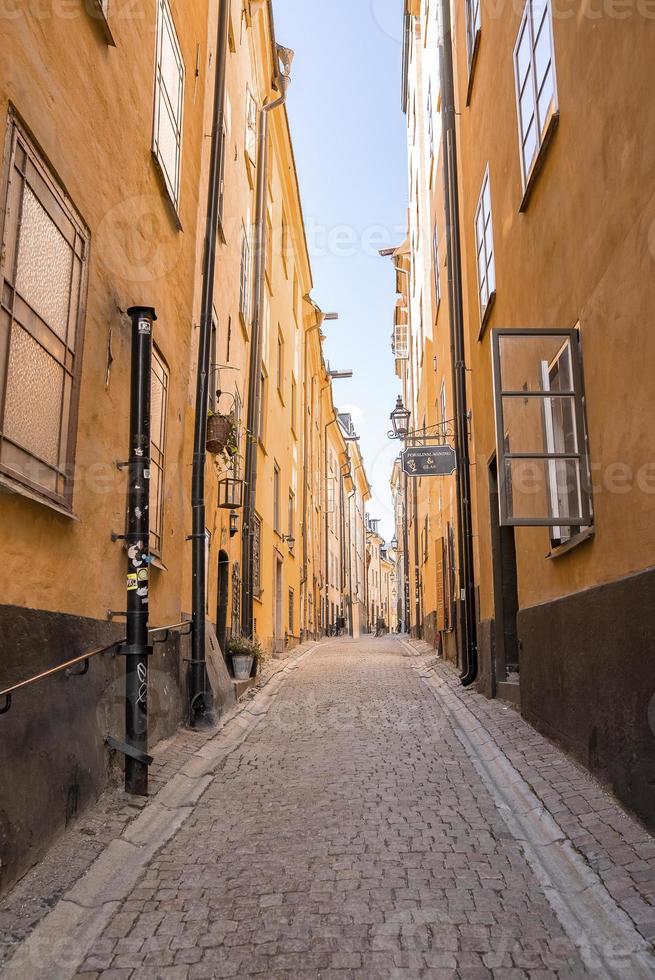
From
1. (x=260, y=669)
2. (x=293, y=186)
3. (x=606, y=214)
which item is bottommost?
(x=260, y=669)

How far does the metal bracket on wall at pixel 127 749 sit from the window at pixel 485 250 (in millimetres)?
6134

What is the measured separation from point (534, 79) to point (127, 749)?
6163 millimetres

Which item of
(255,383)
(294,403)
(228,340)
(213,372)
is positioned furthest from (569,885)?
(294,403)

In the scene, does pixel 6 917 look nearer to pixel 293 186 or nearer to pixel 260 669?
pixel 260 669

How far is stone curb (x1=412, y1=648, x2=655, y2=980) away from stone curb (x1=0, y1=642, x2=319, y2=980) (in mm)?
1925

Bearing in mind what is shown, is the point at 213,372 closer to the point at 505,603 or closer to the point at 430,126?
the point at 505,603

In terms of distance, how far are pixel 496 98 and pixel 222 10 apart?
154 inches

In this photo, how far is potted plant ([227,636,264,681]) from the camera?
10781 millimetres

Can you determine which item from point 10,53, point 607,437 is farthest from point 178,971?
point 10,53

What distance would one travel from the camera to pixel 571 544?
6102 mm

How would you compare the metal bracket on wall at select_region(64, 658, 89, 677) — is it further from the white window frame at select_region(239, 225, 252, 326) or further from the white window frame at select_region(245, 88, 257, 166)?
the white window frame at select_region(245, 88, 257, 166)

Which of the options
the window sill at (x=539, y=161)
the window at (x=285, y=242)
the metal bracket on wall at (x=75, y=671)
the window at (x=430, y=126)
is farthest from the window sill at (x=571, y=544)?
the window at (x=285, y=242)

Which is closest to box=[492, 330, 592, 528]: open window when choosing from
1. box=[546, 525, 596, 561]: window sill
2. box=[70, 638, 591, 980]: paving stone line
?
box=[546, 525, 596, 561]: window sill

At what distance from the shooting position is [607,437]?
5.24m
